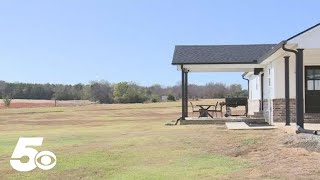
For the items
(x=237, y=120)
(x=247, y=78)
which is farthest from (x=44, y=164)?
(x=247, y=78)

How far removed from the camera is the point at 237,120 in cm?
2392

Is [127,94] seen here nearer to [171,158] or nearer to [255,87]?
[255,87]

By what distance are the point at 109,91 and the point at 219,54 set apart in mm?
72469

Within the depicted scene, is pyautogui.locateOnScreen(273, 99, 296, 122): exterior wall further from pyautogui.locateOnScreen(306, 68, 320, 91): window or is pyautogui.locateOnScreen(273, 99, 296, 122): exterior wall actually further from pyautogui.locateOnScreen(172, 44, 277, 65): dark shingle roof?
pyautogui.locateOnScreen(172, 44, 277, 65): dark shingle roof

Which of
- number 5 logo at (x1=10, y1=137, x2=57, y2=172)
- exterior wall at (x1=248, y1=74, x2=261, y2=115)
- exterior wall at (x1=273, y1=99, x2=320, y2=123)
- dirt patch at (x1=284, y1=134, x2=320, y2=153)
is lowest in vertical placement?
number 5 logo at (x1=10, y1=137, x2=57, y2=172)

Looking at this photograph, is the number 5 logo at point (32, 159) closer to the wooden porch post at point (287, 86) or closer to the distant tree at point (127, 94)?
the wooden porch post at point (287, 86)

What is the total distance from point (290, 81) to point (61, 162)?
10756mm

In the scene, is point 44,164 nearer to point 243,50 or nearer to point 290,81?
point 290,81

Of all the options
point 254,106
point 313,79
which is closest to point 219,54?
point 254,106

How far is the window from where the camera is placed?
20438 mm

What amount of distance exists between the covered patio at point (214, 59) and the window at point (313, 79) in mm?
3507

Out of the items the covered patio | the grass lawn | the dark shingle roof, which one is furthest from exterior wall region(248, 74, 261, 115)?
the grass lawn

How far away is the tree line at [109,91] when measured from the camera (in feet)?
290

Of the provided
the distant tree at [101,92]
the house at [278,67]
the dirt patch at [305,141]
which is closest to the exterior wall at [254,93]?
the house at [278,67]
